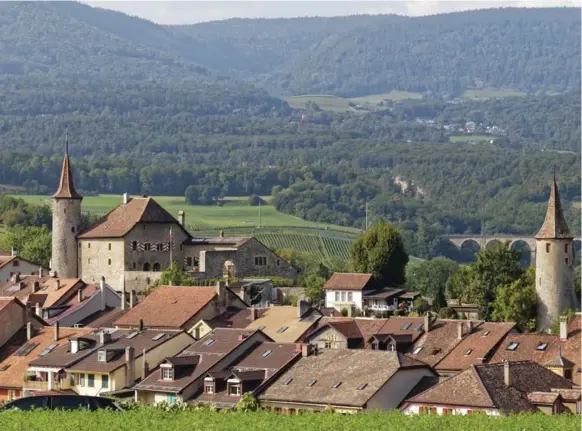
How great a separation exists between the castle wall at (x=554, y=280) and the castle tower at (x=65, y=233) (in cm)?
2457

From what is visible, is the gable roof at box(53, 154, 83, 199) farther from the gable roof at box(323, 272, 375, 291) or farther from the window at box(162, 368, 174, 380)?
the window at box(162, 368, 174, 380)

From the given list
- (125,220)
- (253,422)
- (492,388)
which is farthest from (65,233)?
(253,422)

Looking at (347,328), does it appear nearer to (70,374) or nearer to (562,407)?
(70,374)

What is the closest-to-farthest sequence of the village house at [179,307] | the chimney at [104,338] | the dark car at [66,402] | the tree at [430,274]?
1. the dark car at [66,402]
2. the chimney at [104,338]
3. the village house at [179,307]
4. the tree at [430,274]

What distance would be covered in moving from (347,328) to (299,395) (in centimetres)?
1234

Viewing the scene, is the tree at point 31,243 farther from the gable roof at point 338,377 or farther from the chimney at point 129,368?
the gable roof at point 338,377

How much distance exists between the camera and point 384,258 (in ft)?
296

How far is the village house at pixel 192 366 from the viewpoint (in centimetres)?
5456

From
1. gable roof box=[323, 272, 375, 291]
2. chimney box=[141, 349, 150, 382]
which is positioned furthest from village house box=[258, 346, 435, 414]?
gable roof box=[323, 272, 375, 291]

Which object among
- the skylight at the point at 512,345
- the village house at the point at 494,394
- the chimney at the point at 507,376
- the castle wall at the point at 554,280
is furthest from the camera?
the castle wall at the point at 554,280

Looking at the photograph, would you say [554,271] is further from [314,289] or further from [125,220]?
[125,220]

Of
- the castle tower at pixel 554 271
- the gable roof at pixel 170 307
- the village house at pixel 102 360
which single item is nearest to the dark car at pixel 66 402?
the village house at pixel 102 360

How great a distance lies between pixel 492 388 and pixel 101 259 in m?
42.3

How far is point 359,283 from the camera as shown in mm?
84938
